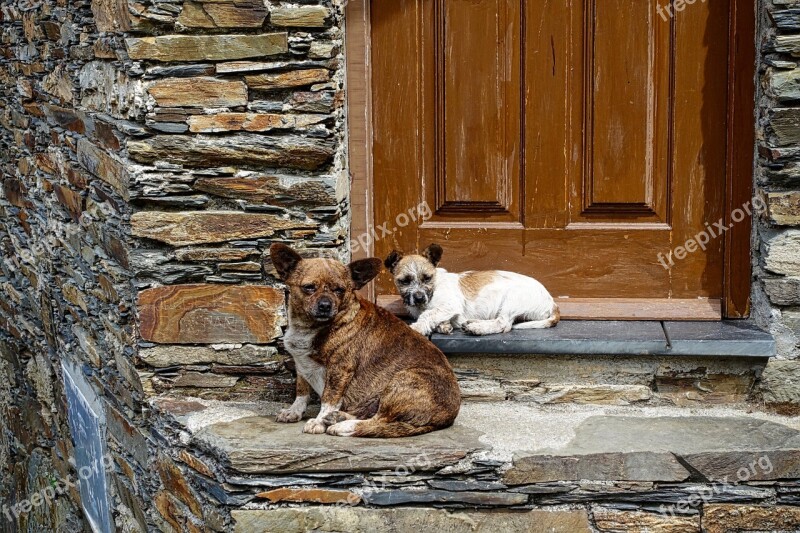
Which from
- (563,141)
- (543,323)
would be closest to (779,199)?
(563,141)

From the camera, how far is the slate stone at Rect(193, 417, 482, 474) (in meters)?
4.04

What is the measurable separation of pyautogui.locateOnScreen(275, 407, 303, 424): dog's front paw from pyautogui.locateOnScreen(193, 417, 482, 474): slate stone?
0.68 ft

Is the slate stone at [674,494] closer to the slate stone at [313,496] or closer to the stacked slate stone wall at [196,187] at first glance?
the slate stone at [313,496]

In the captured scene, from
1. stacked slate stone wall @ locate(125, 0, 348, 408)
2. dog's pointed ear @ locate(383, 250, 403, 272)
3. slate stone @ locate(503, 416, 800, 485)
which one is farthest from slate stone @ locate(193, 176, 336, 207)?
slate stone @ locate(503, 416, 800, 485)

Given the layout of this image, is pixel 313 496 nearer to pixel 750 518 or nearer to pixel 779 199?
pixel 750 518

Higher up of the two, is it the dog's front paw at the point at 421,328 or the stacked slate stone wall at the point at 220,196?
the stacked slate stone wall at the point at 220,196

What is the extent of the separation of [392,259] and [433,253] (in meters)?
0.18

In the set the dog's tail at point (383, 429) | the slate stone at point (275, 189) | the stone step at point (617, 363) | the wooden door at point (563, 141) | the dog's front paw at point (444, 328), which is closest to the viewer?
the dog's tail at point (383, 429)

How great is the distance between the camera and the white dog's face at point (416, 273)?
15.5 feet

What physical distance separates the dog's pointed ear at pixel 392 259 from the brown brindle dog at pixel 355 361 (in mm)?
306

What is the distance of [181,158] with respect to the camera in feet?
14.5

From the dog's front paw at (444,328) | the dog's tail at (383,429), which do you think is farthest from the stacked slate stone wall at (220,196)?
the dog's tail at (383,429)

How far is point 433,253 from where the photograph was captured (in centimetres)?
473

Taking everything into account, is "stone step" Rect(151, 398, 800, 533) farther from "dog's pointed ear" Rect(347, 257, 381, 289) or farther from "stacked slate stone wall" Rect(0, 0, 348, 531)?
"dog's pointed ear" Rect(347, 257, 381, 289)
